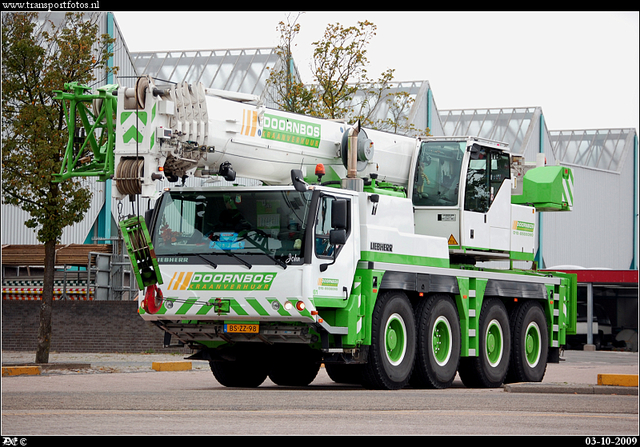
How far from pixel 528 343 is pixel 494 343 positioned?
137cm

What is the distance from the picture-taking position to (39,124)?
20.1 metres

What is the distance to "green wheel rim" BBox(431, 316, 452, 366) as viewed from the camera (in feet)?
55.2

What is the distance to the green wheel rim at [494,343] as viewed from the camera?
60.7 ft

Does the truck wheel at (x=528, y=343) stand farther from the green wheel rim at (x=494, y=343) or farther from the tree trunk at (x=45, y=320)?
the tree trunk at (x=45, y=320)

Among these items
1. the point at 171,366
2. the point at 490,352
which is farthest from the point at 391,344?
the point at 171,366

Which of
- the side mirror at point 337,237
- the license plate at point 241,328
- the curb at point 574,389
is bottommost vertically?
the curb at point 574,389

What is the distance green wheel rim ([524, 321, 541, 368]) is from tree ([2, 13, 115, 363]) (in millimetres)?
8800

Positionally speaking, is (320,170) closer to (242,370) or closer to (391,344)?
(391,344)

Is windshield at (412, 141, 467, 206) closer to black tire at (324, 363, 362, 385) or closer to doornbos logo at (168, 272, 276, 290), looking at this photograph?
black tire at (324, 363, 362, 385)

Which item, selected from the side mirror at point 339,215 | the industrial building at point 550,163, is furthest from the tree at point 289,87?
the side mirror at point 339,215

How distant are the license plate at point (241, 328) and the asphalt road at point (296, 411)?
2.80ft

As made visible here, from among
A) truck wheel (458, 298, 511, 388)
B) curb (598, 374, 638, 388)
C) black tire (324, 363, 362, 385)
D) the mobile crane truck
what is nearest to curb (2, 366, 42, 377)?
the mobile crane truck

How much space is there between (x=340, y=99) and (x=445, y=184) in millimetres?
9609
